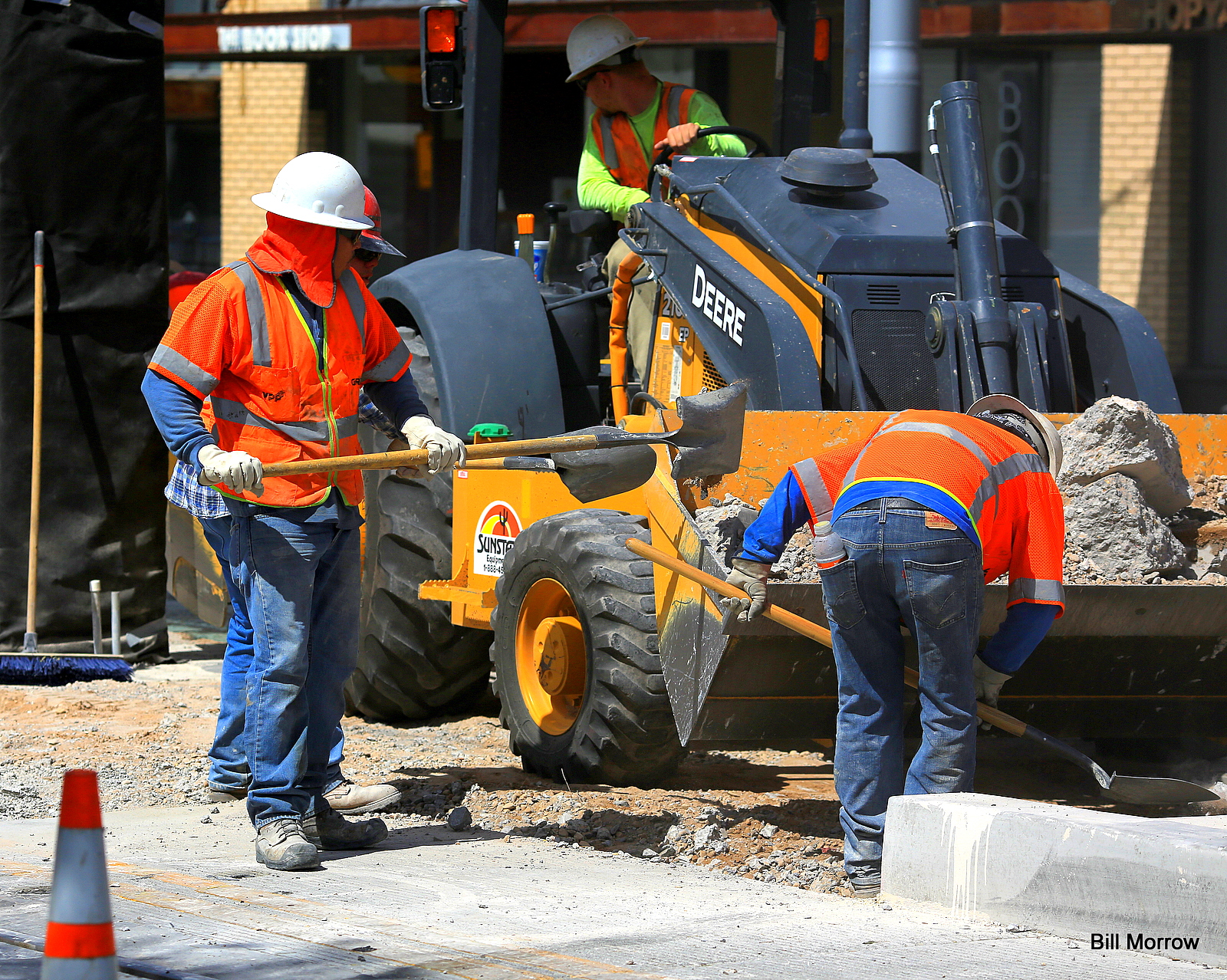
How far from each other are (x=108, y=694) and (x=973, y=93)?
4.55m

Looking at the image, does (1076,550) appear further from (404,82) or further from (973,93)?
(404,82)

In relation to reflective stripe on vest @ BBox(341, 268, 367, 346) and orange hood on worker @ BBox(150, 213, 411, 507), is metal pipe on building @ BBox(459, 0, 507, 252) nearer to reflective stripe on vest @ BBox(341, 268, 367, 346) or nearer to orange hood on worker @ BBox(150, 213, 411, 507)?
reflective stripe on vest @ BBox(341, 268, 367, 346)

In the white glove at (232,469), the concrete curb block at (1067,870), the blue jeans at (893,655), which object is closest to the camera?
the concrete curb block at (1067,870)

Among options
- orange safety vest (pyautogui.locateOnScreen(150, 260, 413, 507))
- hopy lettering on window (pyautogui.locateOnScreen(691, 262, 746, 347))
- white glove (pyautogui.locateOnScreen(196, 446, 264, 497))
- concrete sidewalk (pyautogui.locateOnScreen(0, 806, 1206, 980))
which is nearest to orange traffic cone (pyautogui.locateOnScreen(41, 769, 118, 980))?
concrete sidewalk (pyautogui.locateOnScreen(0, 806, 1206, 980))

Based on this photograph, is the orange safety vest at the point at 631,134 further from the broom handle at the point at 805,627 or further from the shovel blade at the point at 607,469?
the broom handle at the point at 805,627

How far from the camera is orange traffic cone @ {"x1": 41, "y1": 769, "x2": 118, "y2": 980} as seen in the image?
2.55 m

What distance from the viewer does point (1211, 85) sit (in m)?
14.2

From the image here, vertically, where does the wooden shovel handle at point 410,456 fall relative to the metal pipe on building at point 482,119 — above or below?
below

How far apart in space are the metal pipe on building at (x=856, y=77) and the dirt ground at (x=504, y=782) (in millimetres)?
2415

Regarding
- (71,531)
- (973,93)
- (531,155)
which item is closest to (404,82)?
(531,155)

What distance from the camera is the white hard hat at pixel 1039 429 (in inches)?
179

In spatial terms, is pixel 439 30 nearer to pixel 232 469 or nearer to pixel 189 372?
pixel 189 372

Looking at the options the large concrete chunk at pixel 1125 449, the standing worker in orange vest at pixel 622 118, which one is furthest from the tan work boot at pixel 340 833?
the standing worker in orange vest at pixel 622 118

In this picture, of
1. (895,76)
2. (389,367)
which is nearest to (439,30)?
(389,367)
